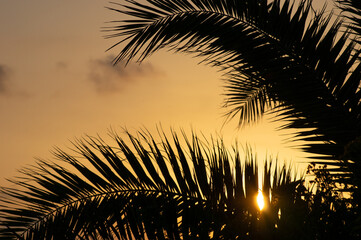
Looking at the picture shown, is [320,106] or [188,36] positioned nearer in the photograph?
[320,106]

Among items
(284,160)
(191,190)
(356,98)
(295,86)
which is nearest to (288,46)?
(295,86)

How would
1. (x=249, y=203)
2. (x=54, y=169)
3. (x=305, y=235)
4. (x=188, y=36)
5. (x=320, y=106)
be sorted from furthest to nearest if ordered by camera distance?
1. (x=188, y=36)
2. (x=320, y=106)
3. (x=54, y=169)
4. (x=249, y=203)
5. (x=305, y=235)

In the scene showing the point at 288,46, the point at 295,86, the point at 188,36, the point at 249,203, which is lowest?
the point at 249,203

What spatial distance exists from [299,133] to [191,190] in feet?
4.47

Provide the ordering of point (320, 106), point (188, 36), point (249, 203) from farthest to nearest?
point (188, 36)
point (320, 106)
point (249, 203)

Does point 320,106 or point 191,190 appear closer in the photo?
point 191,190

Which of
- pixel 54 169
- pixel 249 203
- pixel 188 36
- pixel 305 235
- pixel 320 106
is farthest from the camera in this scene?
pixel 188 36

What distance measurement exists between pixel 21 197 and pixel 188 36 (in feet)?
6.57

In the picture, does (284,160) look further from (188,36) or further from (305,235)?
(188,36)

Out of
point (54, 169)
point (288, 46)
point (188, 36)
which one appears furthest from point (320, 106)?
point (54, 169)

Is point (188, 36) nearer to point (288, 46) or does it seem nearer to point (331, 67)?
point (288, 46)

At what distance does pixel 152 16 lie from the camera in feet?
15.7

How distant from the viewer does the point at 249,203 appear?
3.20 metres

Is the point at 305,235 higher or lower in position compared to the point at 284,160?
lower
